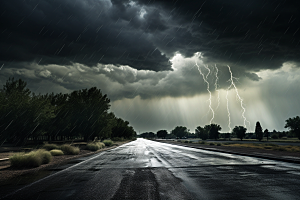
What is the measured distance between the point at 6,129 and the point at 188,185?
2690 centimetres

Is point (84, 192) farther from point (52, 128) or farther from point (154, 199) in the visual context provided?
point (52, 128)

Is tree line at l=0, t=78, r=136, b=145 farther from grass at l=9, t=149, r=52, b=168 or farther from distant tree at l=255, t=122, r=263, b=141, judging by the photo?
distant tree at l=255, t=122, r=263, b=141

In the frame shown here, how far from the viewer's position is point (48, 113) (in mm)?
32375

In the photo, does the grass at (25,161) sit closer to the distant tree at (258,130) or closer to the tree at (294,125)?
the tree at (294,125)

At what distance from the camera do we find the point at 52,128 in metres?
42.8

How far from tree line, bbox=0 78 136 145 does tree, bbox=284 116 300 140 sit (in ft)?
263

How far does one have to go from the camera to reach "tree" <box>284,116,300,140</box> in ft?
282

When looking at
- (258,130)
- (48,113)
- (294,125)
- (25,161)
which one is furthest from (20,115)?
(258,130)

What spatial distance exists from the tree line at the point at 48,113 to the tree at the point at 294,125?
80.1 meters

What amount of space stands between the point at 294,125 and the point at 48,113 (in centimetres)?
9397

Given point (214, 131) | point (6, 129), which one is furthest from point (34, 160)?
point (214, 131)

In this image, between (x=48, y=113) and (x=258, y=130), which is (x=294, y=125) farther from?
(x=48, y=113)

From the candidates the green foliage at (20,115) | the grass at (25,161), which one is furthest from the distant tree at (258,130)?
the grass at (25,161)

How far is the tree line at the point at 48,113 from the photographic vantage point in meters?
26.8
